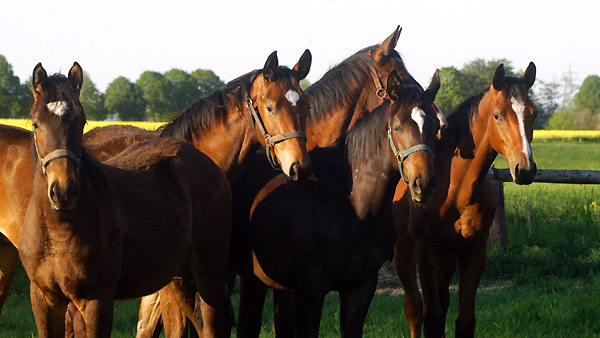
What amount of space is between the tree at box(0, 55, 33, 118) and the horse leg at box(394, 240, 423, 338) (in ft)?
130

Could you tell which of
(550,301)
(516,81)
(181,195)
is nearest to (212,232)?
(181,195)

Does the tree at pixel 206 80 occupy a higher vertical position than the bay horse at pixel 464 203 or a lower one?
higher

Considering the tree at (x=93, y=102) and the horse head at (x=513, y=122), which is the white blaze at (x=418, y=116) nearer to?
the horse head at (x=513, y=122)

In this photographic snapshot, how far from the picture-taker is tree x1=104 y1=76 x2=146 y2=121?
192 feet

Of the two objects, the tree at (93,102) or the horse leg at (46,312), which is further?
the tree at (93,102)

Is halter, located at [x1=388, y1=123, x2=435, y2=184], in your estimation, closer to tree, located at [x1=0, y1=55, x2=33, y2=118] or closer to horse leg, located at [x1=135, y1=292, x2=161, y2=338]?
horse leg, located at [x1=135, y1=292, x2=161, y2=338]

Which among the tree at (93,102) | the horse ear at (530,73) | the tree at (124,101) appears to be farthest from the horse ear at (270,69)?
the tree at (93,102)

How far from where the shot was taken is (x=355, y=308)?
4.55 m

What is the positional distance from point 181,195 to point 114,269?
914mm

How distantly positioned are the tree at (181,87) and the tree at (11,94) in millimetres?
23164

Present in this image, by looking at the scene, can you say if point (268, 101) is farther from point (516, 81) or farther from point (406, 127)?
point (516, 81)

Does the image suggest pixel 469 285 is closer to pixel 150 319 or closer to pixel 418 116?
pixel 418 116

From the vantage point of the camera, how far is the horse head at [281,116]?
429 centimetres

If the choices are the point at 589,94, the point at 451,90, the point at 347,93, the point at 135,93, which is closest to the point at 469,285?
the point at 347,93
